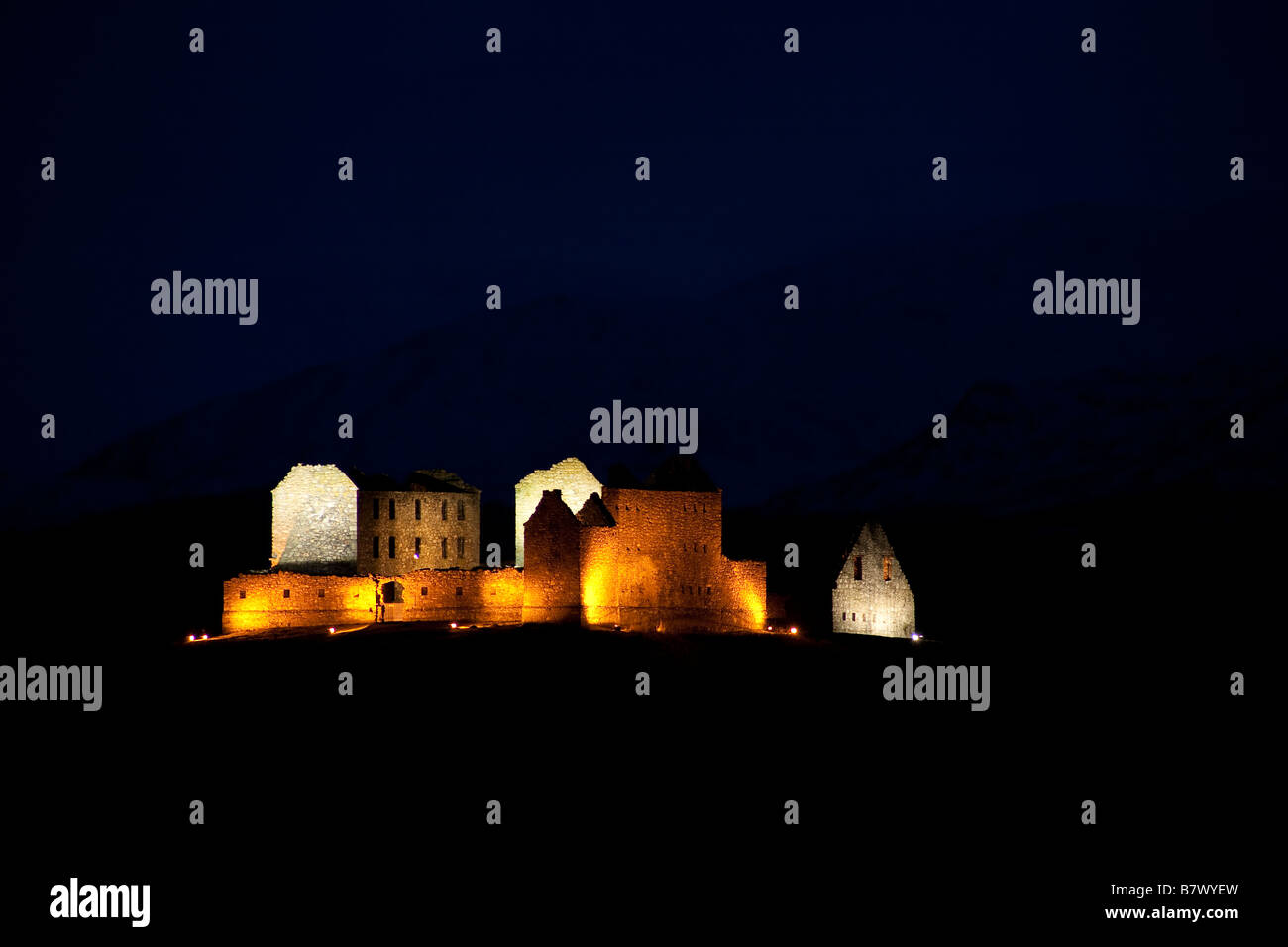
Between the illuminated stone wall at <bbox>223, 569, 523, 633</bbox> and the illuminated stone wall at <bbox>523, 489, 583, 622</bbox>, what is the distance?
1.77 meters

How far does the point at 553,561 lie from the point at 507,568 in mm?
2798

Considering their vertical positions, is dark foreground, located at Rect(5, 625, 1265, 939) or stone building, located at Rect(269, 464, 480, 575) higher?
stone building, located at Rect(269, 464, 480, 575)

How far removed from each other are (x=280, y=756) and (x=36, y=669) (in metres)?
39.6

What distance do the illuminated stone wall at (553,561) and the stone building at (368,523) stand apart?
7.00 metres

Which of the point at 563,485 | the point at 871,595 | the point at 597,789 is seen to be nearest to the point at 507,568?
the point at 563,485

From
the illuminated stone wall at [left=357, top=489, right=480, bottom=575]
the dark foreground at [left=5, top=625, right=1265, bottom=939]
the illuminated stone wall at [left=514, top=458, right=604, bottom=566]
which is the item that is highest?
the illuminated stone wall at [left=514, top=458, right=604, bottom=566]

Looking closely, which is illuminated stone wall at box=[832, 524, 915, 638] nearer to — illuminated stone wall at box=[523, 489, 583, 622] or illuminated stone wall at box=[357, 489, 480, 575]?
illuminated stone wall at box=[523, 489, 583, 622]

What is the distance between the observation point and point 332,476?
231 ft

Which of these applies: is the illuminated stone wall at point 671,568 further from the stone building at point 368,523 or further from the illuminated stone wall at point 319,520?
the illuminated stone wall at point 319,520

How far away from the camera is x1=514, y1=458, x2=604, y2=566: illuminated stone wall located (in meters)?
70.0

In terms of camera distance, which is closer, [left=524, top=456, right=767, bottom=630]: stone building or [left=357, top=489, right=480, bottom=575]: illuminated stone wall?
[left=524, top=456, right=767, bottom=630]: stone building

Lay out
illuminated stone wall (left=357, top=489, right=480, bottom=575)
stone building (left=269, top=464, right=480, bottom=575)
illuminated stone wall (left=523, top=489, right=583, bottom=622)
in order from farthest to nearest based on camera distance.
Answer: stone building (left=269, top=464, right=480, bottom=575) < illuminated stone wall (left=357, top=489, right=480, bottom=575) < illuminated stone wall (left=523, top=489, right=583, bottom=622)

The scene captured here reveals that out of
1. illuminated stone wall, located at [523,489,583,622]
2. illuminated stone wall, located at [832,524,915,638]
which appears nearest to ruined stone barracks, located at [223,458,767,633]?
illuminated stone wall, located at [523,489,583,622]
